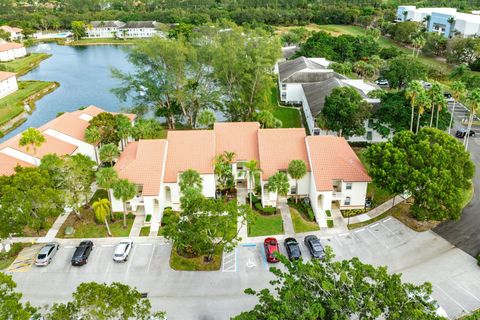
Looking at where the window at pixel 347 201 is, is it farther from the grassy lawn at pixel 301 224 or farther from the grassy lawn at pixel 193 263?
the grassy lawn at pixel 193 263

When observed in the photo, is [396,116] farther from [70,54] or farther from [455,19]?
[70,54]

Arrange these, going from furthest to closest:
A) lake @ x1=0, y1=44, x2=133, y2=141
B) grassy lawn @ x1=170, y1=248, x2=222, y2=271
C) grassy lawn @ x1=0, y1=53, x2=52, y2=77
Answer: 1. grassy lawn @ x1=0, y1=53, x2=52, y2=77
2. lake @ x1=0, y1=44, x2=133, y2=141
3. grassy lawn @ x1=170, y1=248, x2=222, y2=271

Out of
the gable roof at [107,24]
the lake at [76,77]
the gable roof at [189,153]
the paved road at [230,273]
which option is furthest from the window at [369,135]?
the gable roof at [107,24]

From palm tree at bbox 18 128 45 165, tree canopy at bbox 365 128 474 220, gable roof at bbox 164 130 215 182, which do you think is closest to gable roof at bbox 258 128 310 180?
gable roof at bbox 164 130 215 182

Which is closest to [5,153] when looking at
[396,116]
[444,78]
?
[396,116]

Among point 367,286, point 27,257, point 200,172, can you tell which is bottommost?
point 27,257

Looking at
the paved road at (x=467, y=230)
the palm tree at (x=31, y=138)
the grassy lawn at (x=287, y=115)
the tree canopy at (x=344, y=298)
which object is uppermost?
the palm tree at (x=31, y=138)

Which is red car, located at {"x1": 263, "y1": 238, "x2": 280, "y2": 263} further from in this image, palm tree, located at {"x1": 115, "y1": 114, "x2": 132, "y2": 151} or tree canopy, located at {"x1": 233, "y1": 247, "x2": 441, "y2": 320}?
palm tree, located at {"x1": 115, "y1": 114, "x2": 132, "y2": 151}
